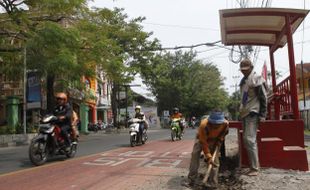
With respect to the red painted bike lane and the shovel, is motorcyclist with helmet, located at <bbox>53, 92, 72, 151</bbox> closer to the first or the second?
the red painted bike lane

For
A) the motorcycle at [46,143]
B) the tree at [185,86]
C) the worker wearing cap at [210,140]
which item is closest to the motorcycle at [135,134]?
the motorcycle at [46,143]

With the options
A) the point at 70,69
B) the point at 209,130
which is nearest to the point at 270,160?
the point at 209,130

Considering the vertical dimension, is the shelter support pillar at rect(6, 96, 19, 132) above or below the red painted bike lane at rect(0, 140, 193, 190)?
above

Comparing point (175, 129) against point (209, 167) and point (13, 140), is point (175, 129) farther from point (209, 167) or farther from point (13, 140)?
point (209, 167)

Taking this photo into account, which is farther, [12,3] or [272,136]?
[12,3]

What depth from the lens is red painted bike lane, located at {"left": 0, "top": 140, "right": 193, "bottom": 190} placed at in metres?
8.84

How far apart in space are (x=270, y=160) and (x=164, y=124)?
187 ft

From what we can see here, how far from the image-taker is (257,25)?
11.2 meters

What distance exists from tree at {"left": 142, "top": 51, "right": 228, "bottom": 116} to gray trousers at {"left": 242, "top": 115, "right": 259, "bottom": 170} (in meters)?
54.6

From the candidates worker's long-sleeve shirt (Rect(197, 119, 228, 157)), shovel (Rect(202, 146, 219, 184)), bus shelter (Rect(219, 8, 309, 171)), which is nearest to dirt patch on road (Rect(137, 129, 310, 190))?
shovel (Rect(202, 146, 219, 184))

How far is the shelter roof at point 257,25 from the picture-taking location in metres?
9.95

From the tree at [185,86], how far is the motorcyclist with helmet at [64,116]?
50.5 m

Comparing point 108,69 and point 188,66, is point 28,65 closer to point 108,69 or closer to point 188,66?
point 108,69

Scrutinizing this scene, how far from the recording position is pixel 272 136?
949cm
